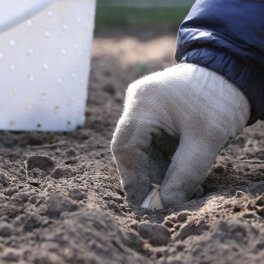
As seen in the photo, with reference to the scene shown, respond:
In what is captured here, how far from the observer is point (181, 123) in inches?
73.3

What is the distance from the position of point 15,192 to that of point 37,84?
3.54ft

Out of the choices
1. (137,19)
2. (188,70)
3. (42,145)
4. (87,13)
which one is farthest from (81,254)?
(137,19)

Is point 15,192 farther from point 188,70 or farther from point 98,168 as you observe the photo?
point 188,70

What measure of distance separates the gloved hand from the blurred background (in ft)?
18.5

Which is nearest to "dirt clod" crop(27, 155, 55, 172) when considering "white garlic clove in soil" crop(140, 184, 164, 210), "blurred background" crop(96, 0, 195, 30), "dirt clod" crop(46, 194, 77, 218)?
"white garlic clove in soil" crop(140, 184, 164, 210)

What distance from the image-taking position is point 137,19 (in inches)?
302

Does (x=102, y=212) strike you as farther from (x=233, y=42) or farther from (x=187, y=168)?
(x=233, y=42)

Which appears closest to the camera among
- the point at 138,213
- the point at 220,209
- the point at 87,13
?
the point at 220,209

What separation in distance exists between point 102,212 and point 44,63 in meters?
1.44

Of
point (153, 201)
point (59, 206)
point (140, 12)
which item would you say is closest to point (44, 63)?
point (153, 201)

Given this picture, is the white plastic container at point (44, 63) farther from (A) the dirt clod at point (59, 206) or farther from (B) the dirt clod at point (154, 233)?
→ (B) the dirt clod at point (154, 233)

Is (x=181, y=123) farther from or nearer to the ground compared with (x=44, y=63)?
farther from the ground

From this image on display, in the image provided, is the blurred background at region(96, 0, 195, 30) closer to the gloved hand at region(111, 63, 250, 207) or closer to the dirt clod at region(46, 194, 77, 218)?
the gloved hand at region(111, 63, 250, 207)

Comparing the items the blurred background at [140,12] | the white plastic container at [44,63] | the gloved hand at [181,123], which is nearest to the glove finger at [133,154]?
the gloved hand at [181,123]
